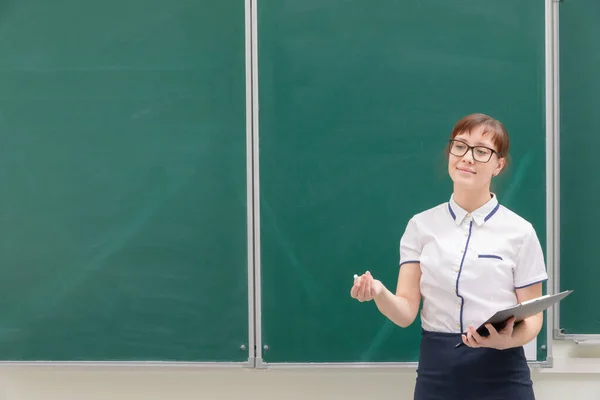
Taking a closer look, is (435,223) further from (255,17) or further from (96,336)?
→ (96,336)

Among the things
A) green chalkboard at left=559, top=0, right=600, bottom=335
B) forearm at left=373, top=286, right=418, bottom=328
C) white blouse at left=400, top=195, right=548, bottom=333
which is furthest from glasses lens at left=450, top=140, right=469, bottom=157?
green chalkboard at left=559, top=0, right=600, bottom=335

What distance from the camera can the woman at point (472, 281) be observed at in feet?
4.88

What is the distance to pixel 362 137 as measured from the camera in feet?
7.02

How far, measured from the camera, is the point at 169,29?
218cm

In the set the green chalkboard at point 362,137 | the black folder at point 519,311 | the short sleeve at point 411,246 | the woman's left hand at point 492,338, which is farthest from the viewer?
the green chalkboard at point 362,137

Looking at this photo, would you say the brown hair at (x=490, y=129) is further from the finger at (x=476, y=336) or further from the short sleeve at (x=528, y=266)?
the finger at (x=476, y=336)

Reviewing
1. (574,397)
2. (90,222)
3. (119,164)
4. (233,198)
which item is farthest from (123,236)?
(574,397)

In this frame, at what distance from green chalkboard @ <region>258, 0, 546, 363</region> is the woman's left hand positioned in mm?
756

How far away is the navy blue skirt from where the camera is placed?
1487 millimetres

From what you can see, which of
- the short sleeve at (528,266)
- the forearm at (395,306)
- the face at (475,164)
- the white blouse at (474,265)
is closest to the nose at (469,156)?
the face at (475,164)

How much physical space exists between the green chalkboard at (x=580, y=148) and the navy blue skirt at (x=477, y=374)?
77 centimetres

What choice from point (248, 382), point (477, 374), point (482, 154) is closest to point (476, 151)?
point (482, 154)

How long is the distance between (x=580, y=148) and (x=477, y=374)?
1081 millimetres

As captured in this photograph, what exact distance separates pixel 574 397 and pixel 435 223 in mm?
1122
